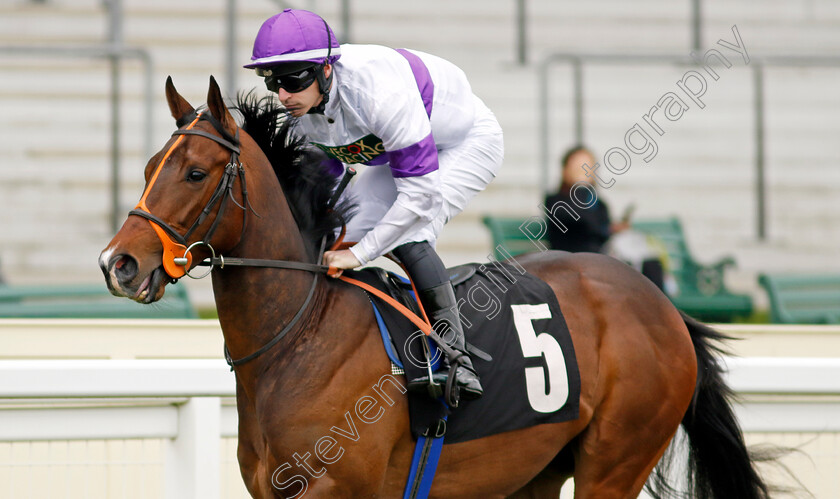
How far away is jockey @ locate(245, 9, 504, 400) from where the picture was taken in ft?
8.54

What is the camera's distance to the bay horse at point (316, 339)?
7.98 ft

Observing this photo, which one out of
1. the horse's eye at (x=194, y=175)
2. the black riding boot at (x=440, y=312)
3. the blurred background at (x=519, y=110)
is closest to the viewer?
the horse's eye at (x=194, y=175)

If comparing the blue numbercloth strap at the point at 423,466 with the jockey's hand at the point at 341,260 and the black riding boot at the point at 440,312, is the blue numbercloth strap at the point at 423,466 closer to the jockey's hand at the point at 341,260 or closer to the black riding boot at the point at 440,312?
the black riding boot at the point at 440,312

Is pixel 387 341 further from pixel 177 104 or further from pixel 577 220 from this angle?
pixel 577 220

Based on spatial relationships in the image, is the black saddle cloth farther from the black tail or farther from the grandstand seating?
the grandstand seating

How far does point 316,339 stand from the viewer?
8.59 feet

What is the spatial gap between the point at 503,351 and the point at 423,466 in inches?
16.0

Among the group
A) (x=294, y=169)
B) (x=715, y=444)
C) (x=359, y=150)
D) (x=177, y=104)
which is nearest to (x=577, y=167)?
(x=715, y=444)

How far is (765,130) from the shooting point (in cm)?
724

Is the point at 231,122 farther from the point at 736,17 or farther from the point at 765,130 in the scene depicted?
the point at 736,17

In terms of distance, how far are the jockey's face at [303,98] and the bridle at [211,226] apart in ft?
0.57

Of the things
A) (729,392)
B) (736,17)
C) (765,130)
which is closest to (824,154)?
(765,130)

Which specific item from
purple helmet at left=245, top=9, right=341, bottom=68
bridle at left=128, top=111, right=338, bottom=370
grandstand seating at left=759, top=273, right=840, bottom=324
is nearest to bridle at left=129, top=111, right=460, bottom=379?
bridle at left=128, top=111, right=338, bottom=370

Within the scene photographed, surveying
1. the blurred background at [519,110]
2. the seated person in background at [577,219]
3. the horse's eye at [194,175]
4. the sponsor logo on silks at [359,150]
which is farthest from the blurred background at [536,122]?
the horse's eye at [194,175]
